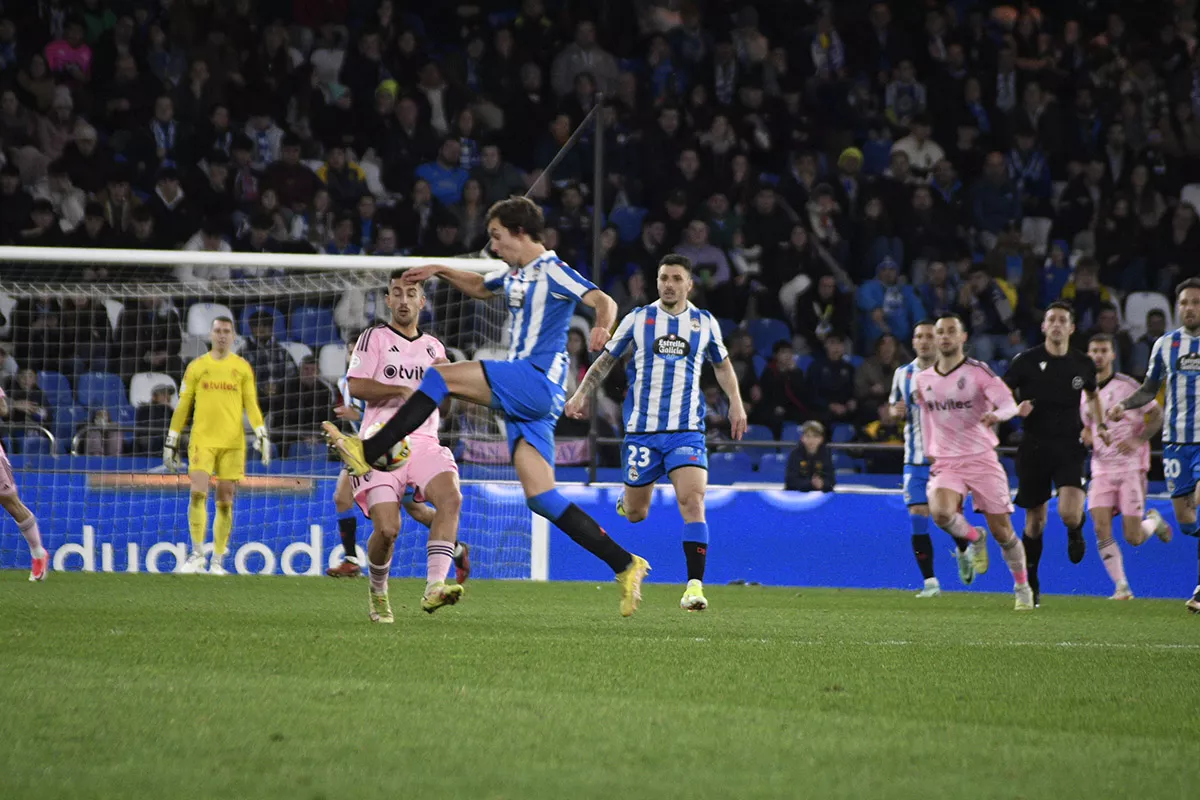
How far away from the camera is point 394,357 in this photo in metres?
8.91

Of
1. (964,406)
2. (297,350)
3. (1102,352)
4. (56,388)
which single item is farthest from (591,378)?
(56,388)

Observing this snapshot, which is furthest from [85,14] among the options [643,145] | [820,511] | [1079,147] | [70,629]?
[70,629]

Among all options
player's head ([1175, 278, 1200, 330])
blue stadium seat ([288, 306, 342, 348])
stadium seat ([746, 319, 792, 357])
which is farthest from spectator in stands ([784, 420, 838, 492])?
blue stadium seat ([288, 306, 342, 348])

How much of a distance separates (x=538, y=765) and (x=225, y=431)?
10187mm

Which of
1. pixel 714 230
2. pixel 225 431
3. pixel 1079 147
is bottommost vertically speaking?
pixel 225 431

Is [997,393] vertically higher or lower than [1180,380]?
lower

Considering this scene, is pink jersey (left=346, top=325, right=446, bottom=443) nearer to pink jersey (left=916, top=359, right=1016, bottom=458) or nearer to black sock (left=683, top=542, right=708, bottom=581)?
black sock (left=683, top=542, right=708, bottom=581)

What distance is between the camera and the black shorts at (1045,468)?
468 inches

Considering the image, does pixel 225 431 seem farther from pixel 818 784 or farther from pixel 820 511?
pixel 818 784

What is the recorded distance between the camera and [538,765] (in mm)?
3885

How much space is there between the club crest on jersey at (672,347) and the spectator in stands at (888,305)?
7.82 m

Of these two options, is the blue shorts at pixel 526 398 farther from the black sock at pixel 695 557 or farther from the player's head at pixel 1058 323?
the player's head at pixel 1058 323

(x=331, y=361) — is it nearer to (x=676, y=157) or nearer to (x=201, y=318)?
(x=201, y=318)

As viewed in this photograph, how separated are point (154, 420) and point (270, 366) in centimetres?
118
